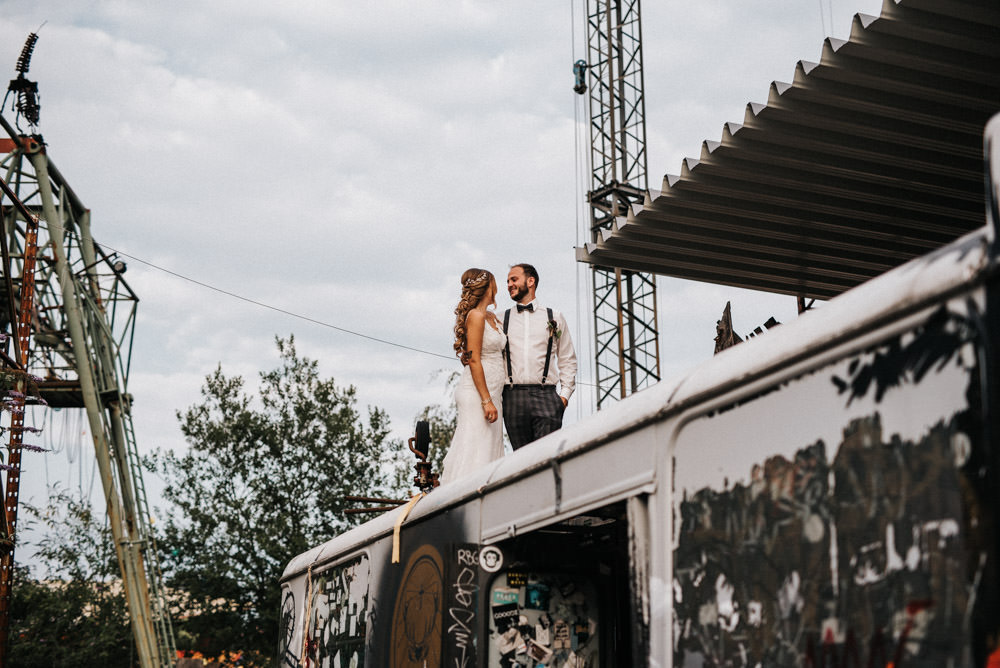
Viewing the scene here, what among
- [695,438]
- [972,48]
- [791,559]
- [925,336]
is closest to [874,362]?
[925,336]

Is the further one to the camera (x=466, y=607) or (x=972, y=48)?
(x=972, y=48)

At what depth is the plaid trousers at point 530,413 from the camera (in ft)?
22.4

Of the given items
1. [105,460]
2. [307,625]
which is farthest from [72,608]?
[307,625]

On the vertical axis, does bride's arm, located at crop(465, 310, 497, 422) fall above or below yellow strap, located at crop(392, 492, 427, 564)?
above

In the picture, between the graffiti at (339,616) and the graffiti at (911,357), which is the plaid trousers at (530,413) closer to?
the graffiti at (339,616)

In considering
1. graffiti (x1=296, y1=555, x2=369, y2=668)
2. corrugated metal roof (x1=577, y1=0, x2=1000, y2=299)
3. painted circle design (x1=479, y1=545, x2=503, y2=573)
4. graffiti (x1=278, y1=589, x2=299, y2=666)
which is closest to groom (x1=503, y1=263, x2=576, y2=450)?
graffiti (x1=296, y1=555, x2=369, y2=668)

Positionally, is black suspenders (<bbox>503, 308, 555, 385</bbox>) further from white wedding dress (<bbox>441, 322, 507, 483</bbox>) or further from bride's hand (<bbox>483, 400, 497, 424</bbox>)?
bride's hand (<bbox>483, 400, 497, 424</bbox>)

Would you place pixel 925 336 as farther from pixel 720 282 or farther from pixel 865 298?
pixel 720 282

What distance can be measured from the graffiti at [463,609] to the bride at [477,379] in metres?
2.00

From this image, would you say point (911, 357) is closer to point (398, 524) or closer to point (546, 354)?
point (398, 524)

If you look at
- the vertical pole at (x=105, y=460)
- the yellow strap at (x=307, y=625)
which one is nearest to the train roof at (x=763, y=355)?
the yellow strap at (x=307, y=625)

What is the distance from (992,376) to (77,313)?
1745 centimetres

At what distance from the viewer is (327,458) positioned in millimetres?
31938

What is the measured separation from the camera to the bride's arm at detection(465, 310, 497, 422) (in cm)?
686
